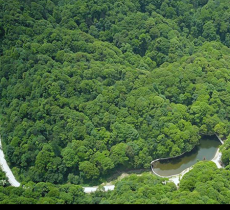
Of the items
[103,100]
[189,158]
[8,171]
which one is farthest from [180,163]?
[8,171]

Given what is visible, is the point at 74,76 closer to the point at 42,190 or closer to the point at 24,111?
the point at 24,111

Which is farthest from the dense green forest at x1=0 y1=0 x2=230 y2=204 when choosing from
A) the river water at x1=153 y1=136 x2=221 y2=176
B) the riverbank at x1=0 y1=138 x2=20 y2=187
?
the river water at x1=153 y1=136 x2=221 y2=176

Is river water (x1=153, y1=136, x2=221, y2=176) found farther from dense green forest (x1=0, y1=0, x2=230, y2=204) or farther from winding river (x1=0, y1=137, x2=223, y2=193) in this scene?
dense green forest (x1=0, y1=0, x2=230, y2=204)

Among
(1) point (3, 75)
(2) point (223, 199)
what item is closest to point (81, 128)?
(1) point (3, 75)

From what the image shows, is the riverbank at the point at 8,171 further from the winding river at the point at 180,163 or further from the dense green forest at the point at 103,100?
the dense green forest at the point at 103,100

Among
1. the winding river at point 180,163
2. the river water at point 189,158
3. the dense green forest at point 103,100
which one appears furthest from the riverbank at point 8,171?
the river water at point 189,158

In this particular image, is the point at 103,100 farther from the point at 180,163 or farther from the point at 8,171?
the point at 8,171
